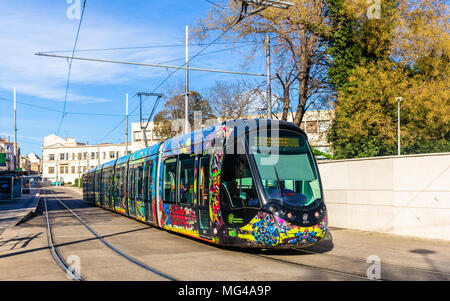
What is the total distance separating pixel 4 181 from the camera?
37.3m

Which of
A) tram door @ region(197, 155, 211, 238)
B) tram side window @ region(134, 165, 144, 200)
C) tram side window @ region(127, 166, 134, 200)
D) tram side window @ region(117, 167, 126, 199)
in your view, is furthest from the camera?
tram side window @ region(117, 167, 126, 199)

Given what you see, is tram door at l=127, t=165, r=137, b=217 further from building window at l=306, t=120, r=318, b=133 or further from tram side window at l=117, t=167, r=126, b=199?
building window at l=306, t=120, r=318, b=133

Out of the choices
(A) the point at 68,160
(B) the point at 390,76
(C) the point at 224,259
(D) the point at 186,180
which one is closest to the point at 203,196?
(D) the point at 186,180

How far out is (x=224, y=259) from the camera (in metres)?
9.47

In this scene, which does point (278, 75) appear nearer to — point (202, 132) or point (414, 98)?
point (414, 98)

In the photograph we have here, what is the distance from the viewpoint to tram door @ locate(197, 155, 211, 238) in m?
10.9

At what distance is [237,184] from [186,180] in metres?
2.66

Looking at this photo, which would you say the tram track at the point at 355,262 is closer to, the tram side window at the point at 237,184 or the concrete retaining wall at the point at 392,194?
the tram side window at the point at 237,184

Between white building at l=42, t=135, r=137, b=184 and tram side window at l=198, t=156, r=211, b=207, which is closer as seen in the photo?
tram side window at l=198, t=156, r=211, b=207

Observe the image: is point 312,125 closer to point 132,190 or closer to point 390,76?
point 390,76

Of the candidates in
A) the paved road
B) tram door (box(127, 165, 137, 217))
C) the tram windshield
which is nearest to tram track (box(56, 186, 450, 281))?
the paved road

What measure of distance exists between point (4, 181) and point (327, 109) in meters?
26.8

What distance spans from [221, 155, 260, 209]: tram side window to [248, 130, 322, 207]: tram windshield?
0.28 m

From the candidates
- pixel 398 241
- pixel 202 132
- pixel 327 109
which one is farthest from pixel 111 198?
pixel 398 241
